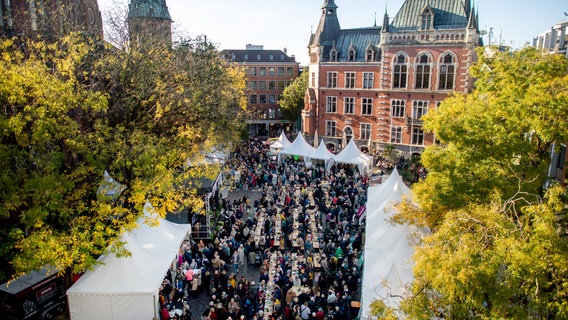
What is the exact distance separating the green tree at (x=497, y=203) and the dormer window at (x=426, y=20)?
24.5 metres

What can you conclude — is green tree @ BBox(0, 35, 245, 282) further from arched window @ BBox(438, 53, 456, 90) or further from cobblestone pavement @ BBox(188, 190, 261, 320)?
arched window @ BBox(438, 53, 456, 90)

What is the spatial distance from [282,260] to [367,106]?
2794 cm

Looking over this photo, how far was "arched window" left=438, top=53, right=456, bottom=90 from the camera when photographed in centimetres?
3641

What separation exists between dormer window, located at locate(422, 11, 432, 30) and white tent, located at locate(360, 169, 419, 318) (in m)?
24.0

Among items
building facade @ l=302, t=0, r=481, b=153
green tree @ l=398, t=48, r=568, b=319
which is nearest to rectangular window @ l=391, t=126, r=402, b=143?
building facade @ l=302, t=0, r=481, b=153

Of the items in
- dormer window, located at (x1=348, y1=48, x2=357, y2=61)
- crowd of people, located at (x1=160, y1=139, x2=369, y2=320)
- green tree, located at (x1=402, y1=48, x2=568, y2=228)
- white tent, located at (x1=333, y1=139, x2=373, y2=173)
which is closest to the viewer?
green tree, located at (x1=402, y1=48, x2=568, y2=228)

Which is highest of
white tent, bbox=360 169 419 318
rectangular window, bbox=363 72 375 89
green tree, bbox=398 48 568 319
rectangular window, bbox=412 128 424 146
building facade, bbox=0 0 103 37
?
building facade, bbox=0 0 103 37

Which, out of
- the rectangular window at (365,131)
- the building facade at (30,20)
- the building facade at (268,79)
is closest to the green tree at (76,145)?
the building facade at (30,20)

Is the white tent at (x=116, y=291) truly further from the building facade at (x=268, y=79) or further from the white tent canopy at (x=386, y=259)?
the building facade at (x=268, y=79)

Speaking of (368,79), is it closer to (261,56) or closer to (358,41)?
(358,41)

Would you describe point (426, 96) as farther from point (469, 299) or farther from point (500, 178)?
point (469, 299)

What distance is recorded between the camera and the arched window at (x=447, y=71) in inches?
1433

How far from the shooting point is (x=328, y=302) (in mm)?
14766

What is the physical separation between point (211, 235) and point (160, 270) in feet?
21.6
